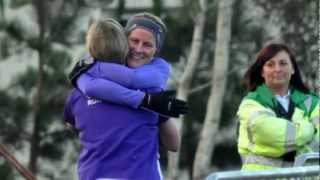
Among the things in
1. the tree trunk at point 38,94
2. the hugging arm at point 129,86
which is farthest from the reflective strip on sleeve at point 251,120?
the tree trunk at point 38,94

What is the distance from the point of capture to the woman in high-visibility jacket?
13.0ft

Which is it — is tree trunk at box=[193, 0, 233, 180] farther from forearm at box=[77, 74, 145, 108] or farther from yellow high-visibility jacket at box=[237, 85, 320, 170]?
forearm at box=[77, 74, 145, 108]

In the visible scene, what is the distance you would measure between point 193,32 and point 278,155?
30.2 feet

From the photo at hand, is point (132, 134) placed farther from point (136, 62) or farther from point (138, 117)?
point (136, 62)

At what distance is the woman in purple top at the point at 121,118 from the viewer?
11.3ft

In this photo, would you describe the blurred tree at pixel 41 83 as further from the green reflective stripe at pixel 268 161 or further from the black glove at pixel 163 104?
the black glove at pixel 163 104

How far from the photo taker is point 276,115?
4066 millimetres

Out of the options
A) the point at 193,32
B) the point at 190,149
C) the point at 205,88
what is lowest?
the point at 190,149

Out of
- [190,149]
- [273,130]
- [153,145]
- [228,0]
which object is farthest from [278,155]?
[190,149]

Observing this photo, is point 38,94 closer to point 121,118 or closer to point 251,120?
point 251,120

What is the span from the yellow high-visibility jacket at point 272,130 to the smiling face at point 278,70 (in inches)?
1.9

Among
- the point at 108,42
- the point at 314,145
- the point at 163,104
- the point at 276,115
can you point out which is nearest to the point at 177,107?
the point at 163,104

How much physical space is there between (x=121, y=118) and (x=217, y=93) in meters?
9.17

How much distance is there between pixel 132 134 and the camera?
3.47 meters
